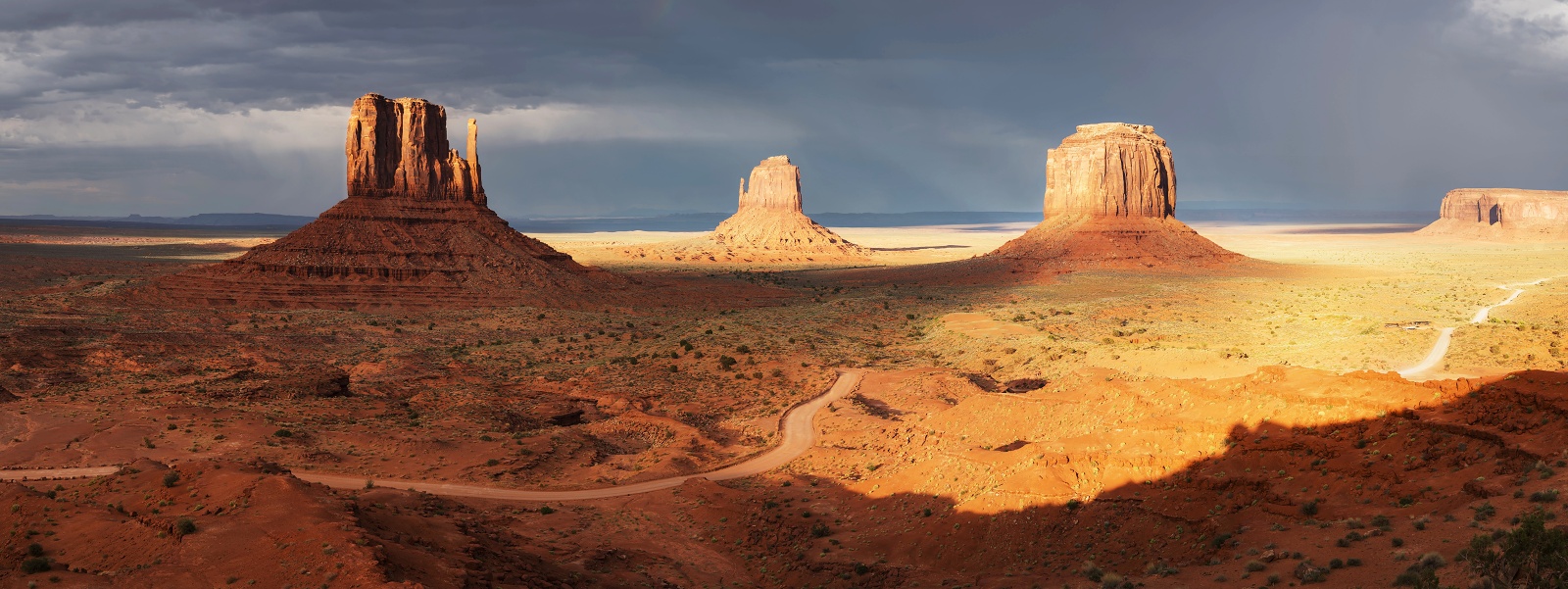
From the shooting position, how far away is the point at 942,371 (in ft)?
150

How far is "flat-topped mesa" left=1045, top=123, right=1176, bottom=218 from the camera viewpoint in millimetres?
110750

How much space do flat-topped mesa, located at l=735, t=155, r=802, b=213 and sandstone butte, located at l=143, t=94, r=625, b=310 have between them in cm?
10233

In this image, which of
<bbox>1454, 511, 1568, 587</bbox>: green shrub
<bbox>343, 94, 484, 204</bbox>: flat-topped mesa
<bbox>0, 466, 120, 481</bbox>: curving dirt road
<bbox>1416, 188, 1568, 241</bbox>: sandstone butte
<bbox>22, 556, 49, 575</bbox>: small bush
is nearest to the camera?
<bbox>1454, 511, 1568, 587</bbox>: green shrub

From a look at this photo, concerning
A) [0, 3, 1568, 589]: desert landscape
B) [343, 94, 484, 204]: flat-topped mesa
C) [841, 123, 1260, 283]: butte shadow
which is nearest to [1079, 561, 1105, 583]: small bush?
[0, 3, 1568, 589]: desert landscape

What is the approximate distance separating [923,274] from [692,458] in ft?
263

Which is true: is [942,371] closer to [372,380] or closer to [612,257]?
[372,380]

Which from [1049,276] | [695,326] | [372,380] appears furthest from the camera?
[1049,276]

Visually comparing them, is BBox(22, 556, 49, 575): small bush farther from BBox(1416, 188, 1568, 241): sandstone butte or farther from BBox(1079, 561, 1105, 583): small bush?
BBox(1416, 188, 1568, 241): sandstone butte

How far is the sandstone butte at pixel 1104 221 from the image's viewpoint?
103125mm

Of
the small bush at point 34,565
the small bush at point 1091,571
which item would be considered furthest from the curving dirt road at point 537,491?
the small bush at point 1091,571

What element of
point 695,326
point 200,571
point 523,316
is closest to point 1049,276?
point 695,326

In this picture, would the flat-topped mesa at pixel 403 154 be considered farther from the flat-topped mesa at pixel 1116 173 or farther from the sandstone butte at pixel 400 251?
the flat-topped mesa at pixel 1116 173

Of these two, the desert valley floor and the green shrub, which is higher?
the green shrub

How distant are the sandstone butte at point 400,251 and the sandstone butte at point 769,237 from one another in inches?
2918
